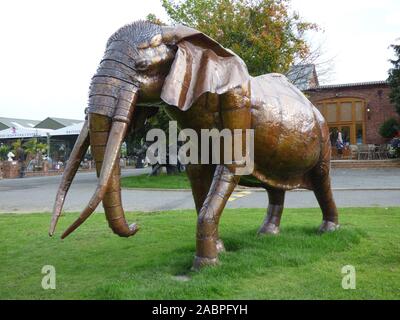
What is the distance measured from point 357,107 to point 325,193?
25.1 metres

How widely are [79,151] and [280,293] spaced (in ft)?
6.93

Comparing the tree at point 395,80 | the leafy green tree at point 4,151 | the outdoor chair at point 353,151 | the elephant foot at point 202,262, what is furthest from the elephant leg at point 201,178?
the leafy green tree at point 4,151

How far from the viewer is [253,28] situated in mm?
19438

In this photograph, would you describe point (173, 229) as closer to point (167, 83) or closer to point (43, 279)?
point (43, 279)

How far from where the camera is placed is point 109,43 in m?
3.94

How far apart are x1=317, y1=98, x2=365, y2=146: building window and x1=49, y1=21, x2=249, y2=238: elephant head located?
26.2m

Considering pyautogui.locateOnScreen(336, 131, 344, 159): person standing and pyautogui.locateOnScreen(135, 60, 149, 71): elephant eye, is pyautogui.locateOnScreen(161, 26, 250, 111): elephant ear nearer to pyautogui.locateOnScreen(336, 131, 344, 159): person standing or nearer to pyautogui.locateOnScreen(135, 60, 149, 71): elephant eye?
pyautogui.locateOnScreen(135, 60, 149, 71): elephant eye

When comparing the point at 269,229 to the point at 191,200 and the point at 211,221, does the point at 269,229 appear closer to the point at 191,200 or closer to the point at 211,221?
the point at 211,221

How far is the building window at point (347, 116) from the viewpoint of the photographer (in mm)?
29328

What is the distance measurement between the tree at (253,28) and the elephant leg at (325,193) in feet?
43.1

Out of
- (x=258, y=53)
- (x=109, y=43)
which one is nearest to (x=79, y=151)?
(x=109, y=43)

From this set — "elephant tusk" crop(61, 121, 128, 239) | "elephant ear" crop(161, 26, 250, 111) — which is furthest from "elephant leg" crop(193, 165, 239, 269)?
"elephant tusk" crop(61, 121, 128, 239)

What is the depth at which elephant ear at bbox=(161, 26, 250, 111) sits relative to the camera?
3.89 meters

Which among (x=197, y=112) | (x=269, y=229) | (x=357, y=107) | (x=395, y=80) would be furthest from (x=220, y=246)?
(x=357, y=107)
